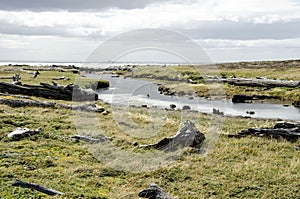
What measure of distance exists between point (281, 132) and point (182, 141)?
25.3ft

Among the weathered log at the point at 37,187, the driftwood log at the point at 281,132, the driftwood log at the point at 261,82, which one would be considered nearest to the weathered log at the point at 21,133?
the weathered log at the point at 37,187

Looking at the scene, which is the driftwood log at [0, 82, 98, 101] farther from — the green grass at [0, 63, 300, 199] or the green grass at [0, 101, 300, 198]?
the green grass at [0, 101, 300, 198]

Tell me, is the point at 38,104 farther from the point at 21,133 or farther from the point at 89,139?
the point at 89,139

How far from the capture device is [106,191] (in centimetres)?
1266

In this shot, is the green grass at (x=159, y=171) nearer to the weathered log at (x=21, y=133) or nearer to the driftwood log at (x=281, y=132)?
the weathered log at (x=21, y=133)

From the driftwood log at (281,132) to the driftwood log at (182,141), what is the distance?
16.0 ft

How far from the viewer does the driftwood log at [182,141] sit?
19.7 metres

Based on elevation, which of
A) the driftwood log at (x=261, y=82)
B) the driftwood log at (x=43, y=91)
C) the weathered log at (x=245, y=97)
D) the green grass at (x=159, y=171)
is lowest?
the weathered log at (x=245, y=97)

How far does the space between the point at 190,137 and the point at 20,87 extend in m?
29.9

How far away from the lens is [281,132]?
75.8 feet

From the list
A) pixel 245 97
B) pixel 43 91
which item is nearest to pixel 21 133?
pixel 43 91

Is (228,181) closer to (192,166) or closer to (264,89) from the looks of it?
(192,166)

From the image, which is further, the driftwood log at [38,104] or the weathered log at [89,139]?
the driftwood log at [38,104]

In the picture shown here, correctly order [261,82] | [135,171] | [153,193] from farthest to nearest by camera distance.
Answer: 1. [261,82]
2. [135,171]
3. [153,193]
